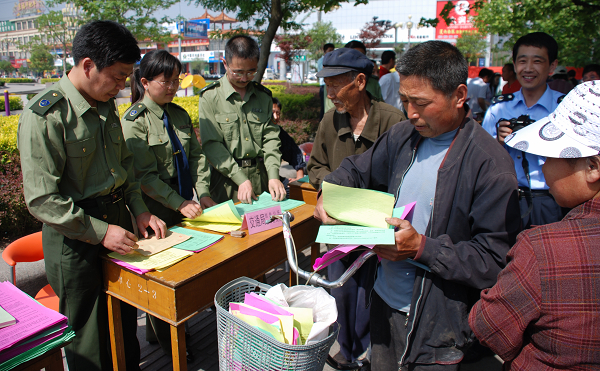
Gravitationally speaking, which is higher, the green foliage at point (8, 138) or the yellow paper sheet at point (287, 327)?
the green foliage at point (8, 138)

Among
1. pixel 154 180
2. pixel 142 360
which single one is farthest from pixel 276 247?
pixel 142 360

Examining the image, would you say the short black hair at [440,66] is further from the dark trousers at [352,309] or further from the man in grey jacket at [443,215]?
the dark trousers at [352,309]

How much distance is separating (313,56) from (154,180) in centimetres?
3629

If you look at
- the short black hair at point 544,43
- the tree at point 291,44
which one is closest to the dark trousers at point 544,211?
the short black hair at point 544,43

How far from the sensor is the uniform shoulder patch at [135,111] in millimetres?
2498


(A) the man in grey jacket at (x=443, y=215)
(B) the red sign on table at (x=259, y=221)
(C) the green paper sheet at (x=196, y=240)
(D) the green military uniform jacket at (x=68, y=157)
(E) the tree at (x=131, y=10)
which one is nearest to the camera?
(A) the man in grey jacket at (x=443, y=215)

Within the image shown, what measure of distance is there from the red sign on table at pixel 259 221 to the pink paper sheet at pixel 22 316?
92 cm

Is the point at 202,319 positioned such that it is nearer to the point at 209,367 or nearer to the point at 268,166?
the point at 209,367

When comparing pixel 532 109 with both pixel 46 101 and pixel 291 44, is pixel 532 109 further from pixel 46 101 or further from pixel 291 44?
pixel 291 44

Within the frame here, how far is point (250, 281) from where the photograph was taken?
1573 millimetres

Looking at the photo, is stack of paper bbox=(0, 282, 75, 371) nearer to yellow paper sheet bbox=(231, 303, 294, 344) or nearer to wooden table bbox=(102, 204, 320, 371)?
wooden table bbox=(102, 204, 320, 371)

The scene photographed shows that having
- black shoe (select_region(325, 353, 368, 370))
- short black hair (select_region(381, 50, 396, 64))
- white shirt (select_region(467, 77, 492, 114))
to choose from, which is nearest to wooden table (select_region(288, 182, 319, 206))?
black shoe (select_region(325, 353, 368, 370))

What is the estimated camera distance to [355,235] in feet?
4.91

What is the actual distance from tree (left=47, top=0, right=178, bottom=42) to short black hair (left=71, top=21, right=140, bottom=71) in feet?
49.1
